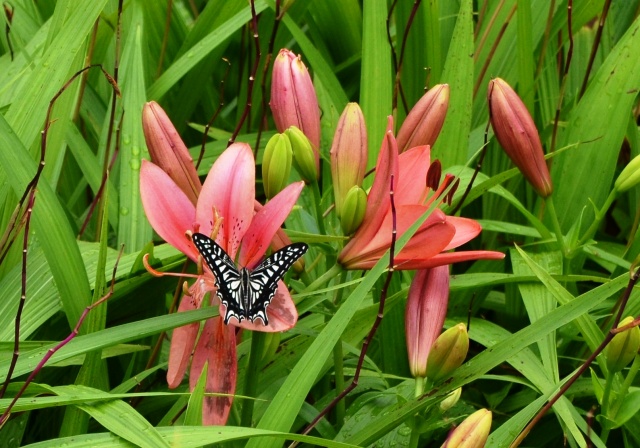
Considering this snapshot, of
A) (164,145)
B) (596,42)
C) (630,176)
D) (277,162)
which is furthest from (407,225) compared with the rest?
(596,42)

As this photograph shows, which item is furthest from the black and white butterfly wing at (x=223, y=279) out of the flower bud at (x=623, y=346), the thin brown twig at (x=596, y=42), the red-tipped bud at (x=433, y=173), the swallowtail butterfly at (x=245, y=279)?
the thin brown twig at (x=596, y=42)

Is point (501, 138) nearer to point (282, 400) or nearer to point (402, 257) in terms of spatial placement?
point (402, 257)

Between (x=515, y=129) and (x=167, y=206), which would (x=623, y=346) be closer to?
(x=515, y=129)

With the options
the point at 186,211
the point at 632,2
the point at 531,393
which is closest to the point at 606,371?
the point at 531,393

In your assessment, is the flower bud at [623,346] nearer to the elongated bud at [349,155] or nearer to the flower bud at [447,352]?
the flower bud at [447,352]

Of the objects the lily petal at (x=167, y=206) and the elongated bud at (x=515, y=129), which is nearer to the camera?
the lily petal at (x=167, y=206)
